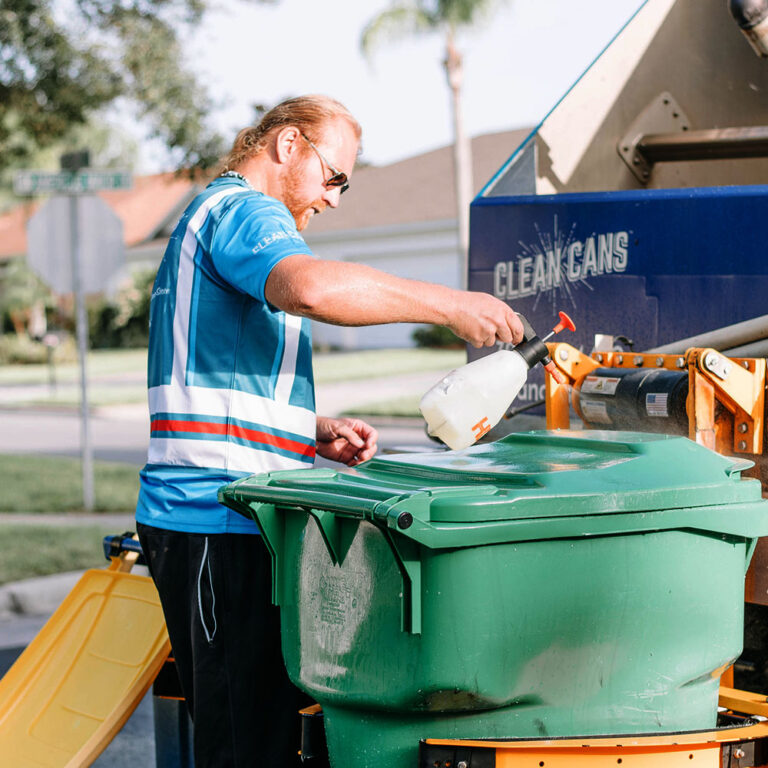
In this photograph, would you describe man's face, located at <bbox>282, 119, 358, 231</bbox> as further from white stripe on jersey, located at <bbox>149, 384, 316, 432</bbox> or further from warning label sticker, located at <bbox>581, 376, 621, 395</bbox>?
warning label sticker, located at <bbox>581, 376, 621, 395</bbox>

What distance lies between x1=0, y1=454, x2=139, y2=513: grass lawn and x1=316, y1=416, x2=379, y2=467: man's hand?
709 centimetres

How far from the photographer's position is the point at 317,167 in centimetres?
271

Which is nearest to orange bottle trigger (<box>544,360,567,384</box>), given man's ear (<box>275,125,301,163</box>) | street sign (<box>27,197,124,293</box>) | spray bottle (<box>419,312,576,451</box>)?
spray bottle (<box>419,312,576,451</box>)

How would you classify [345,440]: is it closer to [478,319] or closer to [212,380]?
[212,380]

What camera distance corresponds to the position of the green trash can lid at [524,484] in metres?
2.02

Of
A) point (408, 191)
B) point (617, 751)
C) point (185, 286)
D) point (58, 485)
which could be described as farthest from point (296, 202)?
point (408, 191)

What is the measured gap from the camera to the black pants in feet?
8.22

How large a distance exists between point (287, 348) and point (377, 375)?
2507 cm

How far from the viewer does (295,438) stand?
2607mm

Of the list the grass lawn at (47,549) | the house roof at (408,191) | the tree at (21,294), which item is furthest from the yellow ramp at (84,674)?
the tree at (21,294)

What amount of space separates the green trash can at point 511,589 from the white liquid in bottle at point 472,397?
0.15 m

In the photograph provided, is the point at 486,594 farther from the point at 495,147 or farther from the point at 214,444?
the point at 495,147

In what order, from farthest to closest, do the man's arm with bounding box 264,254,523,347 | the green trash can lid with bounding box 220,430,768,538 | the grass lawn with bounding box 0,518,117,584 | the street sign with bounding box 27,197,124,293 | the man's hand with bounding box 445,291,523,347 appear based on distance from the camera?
1. the street sign with bounding box 27,197,124,293
2. the grass lawn with bounding box 0,518,117,584
3. the man's hand with bounding box 445,291,523,347
4. the man's arm with bounding box 264,254,523,347
5. the green trash can lid with bounding box 220,430,768,538

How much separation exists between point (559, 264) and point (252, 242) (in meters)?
1.50
